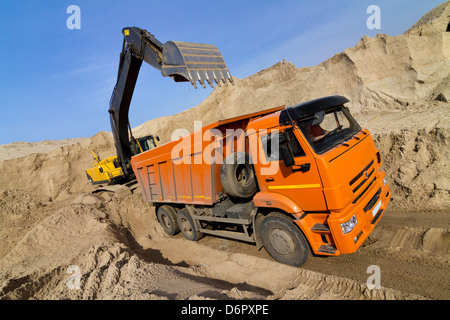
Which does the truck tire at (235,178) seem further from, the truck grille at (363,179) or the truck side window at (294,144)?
the truck grille at (363,179)

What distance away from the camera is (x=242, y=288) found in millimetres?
3928

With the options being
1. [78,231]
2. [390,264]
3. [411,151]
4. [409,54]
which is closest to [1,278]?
[78,231]

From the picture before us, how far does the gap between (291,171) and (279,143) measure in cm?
52

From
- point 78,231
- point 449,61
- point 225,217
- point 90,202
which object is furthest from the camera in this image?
point 449,61

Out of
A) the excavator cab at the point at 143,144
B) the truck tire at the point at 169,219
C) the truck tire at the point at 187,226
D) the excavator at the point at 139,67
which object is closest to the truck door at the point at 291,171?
the truck tire at the point at 187,226

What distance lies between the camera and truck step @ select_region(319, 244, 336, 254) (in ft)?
11.7

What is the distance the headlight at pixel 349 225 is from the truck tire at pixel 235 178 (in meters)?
1.83

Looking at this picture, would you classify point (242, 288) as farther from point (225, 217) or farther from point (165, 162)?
point (165, 162)

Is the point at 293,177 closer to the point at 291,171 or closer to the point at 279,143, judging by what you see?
the point at 291,171

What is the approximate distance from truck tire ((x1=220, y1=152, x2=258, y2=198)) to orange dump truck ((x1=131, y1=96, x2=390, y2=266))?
2cm

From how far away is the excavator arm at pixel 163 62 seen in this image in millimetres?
5965

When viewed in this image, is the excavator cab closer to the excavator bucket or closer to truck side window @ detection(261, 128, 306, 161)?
the excavator bucket

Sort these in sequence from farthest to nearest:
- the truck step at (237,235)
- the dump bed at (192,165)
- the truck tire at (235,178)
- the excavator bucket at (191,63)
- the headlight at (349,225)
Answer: the excavator bucket at (191,63) < the dump bed at (192,165) < the truck step at (237,235) < the truck tire at (235,178) < the headlight at (349,225)
